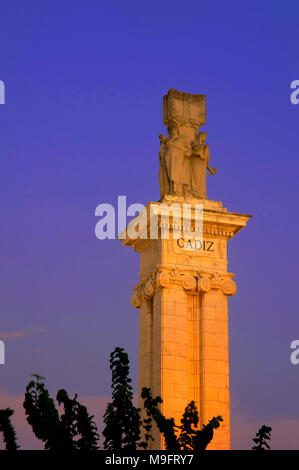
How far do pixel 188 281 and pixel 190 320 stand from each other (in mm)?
1395

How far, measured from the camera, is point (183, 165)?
34219 mm

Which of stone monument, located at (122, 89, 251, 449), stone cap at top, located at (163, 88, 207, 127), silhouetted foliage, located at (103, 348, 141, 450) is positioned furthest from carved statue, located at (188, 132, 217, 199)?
silhouetted foliage, located at (103, 348, 141, 450)

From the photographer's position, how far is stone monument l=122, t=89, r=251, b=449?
31.4 meters

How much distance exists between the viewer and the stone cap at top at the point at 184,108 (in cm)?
3459

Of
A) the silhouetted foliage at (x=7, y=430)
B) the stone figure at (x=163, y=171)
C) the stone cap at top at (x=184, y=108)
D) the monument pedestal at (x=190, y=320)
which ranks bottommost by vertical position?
the silhouetted foliage at (x=7, y=430)

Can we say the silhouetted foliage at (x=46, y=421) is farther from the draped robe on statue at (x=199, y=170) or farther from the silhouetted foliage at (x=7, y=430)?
the draped robe on statue at (x=199, y=170)

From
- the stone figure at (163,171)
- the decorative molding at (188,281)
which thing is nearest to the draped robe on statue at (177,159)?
the stone figure at (163,171)

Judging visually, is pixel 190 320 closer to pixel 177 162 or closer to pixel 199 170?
pixel 199 170

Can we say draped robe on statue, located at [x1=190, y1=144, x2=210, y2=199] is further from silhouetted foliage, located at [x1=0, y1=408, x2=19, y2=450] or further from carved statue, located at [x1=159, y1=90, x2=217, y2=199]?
silhouetted foliage, located at [x1=0, y1=408, x2=19, y2=450]

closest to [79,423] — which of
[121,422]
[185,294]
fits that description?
→ [121,422]

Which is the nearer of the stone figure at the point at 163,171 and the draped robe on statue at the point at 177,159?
the draped robe on statue at the point at 177,159

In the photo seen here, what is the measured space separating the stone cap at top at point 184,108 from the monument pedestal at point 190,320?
11.3 ft
